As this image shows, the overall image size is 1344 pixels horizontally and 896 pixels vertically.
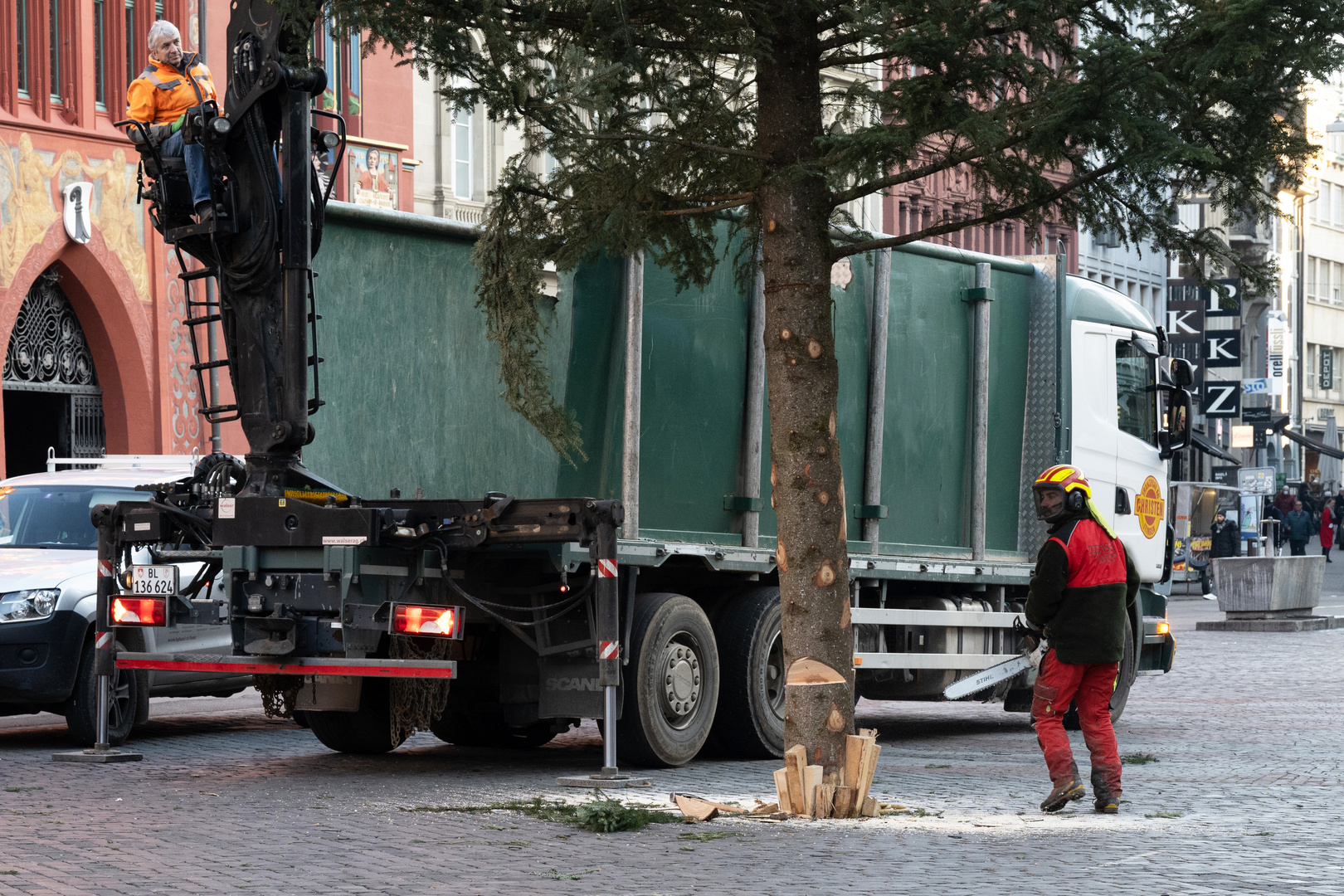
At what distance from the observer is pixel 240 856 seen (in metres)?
8.24

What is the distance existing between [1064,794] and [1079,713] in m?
0.44

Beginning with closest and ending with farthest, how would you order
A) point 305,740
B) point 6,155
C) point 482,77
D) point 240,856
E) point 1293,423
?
1. point 240,856
2. point 482,77
3. point 305,740
4. point 6,155
5. point 1293,423

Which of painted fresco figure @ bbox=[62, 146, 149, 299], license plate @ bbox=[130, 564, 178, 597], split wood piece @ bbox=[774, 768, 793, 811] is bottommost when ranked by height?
split wood piece @ bbox=[774, 768, 793, 811]

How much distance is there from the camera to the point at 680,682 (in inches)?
466

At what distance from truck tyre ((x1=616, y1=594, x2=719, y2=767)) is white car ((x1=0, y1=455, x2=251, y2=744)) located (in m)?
2.19

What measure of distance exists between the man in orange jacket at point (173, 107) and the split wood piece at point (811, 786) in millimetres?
4151

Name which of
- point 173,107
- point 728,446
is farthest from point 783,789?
point 173,107

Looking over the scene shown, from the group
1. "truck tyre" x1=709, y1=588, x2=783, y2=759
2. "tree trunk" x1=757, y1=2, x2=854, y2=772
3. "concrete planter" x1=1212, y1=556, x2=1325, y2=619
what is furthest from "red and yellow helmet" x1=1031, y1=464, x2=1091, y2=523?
"concrete planter" x1=1212, y1=556, x2=1325, y2=619

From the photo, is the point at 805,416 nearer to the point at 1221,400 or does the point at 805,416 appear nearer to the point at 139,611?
the point at 139,611

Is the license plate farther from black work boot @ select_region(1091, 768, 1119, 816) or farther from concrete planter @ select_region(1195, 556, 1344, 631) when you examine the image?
concrete planter @ select_region(1195, 556, 1344, 631)

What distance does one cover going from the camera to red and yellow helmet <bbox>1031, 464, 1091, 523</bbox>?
33.2 ft

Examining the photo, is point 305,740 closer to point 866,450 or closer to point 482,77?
point 866,450

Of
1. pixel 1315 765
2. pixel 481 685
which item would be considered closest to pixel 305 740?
pixel 481 685

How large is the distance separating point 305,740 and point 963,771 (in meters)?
4.27
